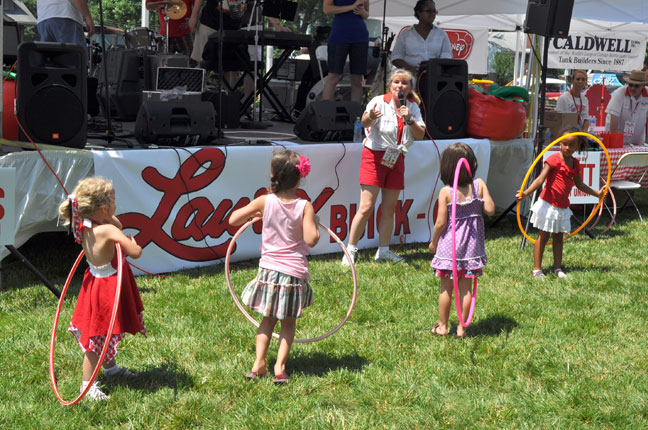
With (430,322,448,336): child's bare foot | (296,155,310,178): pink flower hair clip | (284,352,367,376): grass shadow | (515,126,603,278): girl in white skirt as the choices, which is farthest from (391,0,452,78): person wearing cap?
(296,155,310,178): pink flower hair clip

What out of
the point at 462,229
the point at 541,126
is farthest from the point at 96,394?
the point at 541,126

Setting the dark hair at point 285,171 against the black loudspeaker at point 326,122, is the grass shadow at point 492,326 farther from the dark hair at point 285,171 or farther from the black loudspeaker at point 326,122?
the black loudspeaker at point 326,122

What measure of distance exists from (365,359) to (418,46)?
489 cm

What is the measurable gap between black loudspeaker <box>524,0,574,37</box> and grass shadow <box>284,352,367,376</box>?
14.5ft

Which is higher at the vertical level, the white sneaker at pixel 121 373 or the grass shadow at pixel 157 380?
the white sneaker at pixel 121 373

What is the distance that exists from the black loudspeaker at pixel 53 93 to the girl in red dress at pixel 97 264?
2.44 m

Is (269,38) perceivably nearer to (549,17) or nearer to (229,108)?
(229,108)

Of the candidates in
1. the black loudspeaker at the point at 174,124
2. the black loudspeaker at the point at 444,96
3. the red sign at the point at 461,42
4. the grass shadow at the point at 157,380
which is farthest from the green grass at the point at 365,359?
the red sign at the point at 461,42

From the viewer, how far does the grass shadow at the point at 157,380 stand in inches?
153

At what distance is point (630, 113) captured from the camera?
34.1ft

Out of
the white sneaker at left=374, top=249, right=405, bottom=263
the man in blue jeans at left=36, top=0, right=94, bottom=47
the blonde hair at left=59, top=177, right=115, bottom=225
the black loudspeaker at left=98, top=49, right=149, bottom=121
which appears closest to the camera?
the blonde hair at left=59, top=177, right=115, bottom=225

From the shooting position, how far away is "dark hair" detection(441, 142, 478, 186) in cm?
461

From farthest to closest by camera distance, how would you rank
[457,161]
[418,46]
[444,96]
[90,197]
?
[418,46], [444,96], [457,161], [90,197]

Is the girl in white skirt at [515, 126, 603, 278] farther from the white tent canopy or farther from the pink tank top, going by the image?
the white tent canopy
